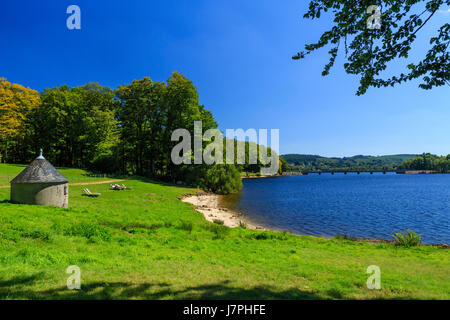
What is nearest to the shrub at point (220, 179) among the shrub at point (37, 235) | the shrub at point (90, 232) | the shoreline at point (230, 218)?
the shoreline at point (230, 218)

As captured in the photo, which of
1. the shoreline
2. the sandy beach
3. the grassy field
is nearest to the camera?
the grassy field

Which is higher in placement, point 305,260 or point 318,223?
point 305,260

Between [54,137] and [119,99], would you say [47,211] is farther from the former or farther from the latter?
[54,137]

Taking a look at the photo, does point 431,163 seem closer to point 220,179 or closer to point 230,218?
point 220,179

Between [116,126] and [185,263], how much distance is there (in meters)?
46.3

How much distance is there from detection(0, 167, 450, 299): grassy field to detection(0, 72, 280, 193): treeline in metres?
29.6

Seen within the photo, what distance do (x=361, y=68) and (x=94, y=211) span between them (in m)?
17.4

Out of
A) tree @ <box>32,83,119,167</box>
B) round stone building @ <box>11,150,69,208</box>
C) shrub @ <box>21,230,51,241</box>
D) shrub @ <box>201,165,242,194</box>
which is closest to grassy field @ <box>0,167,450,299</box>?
shrub @ <box>21,230,51,241</box>

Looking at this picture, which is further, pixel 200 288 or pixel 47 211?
pixel 47 211

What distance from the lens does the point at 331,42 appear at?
577 centimetres

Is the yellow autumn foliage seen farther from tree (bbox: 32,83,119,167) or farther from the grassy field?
the grassy field

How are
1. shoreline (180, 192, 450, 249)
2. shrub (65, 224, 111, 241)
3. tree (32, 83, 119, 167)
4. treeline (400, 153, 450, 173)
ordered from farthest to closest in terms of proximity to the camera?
treeline (400, 153, 450, 173)
tree (32, 83, 119, 167)
shoreline (180, 192, 450, 249)
shrub (65, 224, 111, 241)

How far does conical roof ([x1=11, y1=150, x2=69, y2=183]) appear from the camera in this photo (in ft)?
48.6
